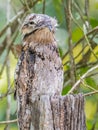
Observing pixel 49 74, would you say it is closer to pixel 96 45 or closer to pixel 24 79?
pixel 24 79

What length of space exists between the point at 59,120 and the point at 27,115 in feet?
1.41

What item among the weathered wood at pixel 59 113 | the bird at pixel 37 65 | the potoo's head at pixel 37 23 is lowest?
the weathered wood at pixel 59 113

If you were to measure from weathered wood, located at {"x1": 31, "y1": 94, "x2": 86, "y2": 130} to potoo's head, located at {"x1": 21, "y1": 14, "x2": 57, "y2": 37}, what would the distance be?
1062 millimetres

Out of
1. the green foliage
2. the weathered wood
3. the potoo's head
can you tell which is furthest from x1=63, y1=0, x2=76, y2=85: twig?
the weathered wood

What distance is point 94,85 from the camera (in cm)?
A: 418

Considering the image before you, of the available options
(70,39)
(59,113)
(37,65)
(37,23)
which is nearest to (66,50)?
(70,39)

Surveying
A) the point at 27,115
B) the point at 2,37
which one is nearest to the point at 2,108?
the point at 2,37

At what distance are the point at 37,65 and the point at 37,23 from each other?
35 cm

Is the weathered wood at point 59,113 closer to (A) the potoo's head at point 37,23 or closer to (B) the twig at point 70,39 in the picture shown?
(A) the potoo's head at point 37,23

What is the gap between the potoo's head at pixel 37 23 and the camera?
362 centimetres

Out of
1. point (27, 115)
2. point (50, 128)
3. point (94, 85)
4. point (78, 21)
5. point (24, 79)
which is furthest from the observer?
point (78, 21)

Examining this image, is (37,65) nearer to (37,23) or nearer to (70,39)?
(37,23)

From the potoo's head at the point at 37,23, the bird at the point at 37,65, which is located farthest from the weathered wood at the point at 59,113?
the potoo's head at the point at 37,23

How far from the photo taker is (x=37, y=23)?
367 cm
